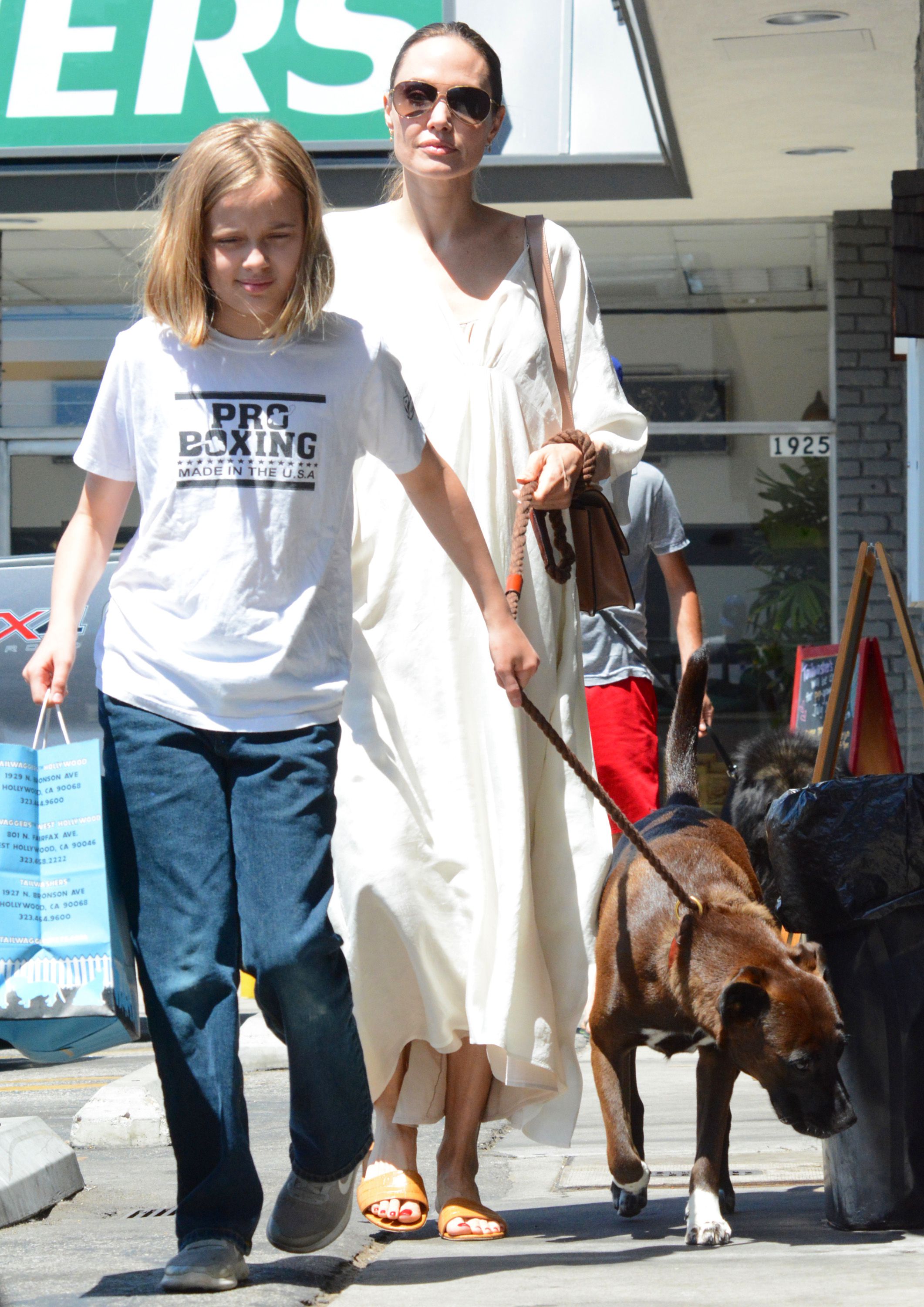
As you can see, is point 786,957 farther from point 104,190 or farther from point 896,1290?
point 104,190

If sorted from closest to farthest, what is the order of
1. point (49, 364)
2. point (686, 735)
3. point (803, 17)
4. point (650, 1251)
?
point (650, 1251) → point (686, 735) → point (803, 17) → point (49, 364)

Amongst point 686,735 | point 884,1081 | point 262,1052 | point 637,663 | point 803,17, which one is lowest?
point 262,1052

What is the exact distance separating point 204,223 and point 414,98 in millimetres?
889

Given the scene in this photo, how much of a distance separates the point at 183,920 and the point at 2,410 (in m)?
9.22

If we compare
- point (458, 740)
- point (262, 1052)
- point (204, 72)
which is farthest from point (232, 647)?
point (204, 72)

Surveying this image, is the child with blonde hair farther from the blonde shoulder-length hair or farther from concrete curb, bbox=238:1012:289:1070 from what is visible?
concrete curb, bbox=238:1012:289:1070

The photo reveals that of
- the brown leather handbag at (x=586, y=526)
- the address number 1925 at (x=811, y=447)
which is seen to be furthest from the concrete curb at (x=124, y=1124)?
the address number 1925 at (x=811, y=447)

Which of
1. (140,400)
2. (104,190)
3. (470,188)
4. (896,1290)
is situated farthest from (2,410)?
(896,1290)

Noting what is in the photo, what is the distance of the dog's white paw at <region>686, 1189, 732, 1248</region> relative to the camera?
339 cm

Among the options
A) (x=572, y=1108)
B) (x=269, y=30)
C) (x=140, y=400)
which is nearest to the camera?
(x=140, y=400)

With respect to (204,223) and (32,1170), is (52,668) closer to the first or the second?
(204,223)

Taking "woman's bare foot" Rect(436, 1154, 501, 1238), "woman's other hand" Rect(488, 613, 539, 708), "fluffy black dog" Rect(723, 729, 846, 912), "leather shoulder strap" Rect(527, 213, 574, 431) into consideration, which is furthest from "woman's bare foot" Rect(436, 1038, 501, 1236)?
"fluffy black dog" Rect(723, 729, 846, 912)

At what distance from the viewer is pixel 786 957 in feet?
11.9

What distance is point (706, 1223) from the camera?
11.2 feet
